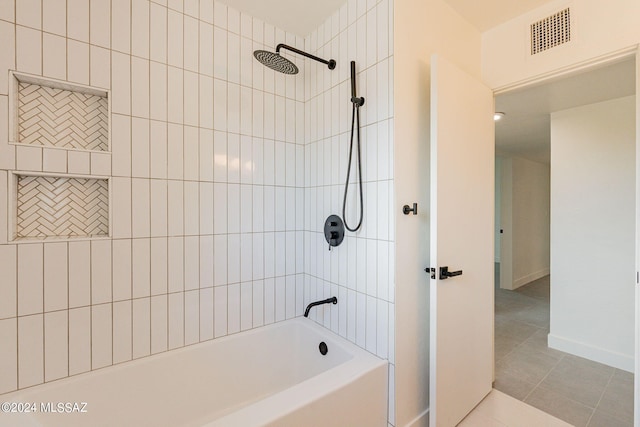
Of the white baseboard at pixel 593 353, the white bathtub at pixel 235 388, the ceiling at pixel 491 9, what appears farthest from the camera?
the white baseboard at pixel 593 353

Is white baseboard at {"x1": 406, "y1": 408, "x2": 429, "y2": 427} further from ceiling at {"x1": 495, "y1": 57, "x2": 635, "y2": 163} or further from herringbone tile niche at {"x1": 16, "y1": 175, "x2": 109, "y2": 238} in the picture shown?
ceiling at {"x1": 495, "y1": 57, "x2": 635, "y2": 163}

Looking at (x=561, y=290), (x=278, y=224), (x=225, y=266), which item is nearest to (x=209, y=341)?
(x=225, y=266)

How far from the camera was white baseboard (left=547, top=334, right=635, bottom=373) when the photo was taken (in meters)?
2.29

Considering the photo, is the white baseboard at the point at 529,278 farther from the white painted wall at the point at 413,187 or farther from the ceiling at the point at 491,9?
the ceiling at the point at 491,9

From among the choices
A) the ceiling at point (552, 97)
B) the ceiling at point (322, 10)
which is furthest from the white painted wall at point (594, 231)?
the ceiling at point (322, 10)

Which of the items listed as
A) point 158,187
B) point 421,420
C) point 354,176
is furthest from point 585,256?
point 158,187

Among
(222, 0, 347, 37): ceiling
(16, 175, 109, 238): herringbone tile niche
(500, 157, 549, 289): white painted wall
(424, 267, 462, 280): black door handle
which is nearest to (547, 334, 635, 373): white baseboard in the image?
(424, 267, 462, 280): black door handle

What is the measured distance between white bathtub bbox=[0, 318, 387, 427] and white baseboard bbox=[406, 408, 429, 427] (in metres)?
0.23

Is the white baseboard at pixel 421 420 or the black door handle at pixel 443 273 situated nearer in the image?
the black door handle at pixel 443 273

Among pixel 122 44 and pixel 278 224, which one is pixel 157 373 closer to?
pixel 278 224

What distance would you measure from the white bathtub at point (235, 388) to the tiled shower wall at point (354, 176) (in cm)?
16

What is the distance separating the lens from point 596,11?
1.46m

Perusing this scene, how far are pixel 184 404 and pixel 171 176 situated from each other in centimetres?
131

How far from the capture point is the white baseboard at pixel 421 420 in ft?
5.14
